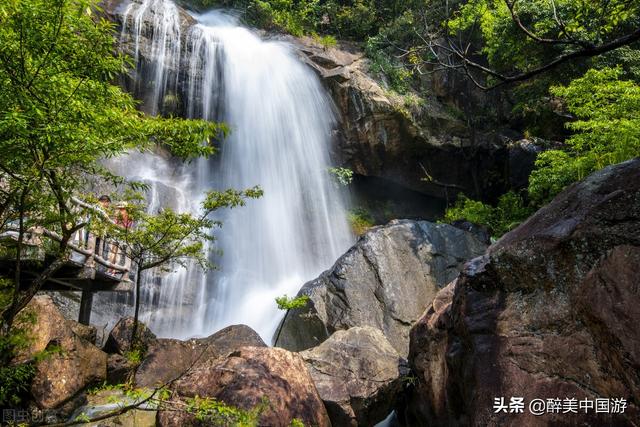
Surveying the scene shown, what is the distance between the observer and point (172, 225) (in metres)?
8.27

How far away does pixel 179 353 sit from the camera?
833 cm

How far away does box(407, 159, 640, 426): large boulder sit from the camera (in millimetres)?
3623

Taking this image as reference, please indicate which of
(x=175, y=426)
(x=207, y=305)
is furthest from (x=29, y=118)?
(x=207, y=305)

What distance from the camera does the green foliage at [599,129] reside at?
9211 millimetres

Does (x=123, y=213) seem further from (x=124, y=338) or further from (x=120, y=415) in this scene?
(x=120, y=415)

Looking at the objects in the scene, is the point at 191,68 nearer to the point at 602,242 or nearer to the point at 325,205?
the point at 325,205

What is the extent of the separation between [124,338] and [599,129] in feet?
35.9

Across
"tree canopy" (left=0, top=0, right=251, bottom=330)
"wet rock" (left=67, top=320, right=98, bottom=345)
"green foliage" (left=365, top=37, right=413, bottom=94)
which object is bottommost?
"wet rock" (left=67, top=320, right=98, bottom=345)

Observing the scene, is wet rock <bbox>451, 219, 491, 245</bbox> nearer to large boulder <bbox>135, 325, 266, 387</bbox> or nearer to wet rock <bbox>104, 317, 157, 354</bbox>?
large boulder <bbox>135, 325, 266, 387</bbox>

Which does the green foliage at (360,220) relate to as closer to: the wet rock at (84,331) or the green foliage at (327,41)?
the green foliage at (327,41)

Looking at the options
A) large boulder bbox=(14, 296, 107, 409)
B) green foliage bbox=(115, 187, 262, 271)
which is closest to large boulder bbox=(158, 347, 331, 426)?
large boulder bbox=(14, 296, 107, 409)

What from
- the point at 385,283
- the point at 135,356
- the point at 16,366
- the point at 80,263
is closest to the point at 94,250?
the point at 80,263

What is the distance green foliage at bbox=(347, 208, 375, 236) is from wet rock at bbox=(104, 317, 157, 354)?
35.6 ft

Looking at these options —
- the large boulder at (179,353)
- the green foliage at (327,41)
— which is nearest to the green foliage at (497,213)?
the large boulder at (179,353)
